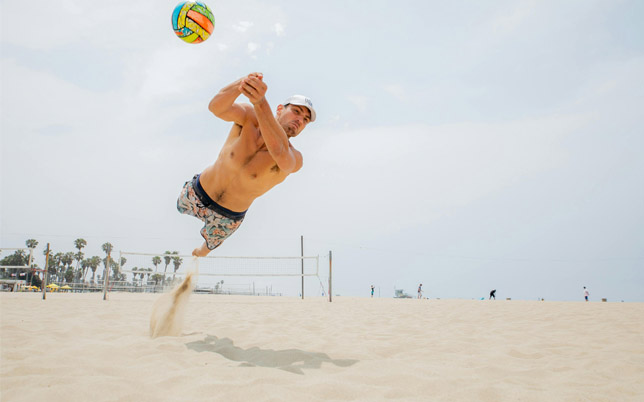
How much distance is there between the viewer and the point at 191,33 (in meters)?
3.33

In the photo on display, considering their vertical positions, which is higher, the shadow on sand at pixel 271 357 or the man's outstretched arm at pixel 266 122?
the man's outstretched arm at pixel 266 122

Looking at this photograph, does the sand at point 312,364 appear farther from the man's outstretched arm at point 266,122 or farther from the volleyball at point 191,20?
the volleyball at point 191,20

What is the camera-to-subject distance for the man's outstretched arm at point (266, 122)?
2.32 m

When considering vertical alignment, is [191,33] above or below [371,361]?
above

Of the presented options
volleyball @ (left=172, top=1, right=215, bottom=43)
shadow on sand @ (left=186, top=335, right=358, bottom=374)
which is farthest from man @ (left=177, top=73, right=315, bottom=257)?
shadow on sand @ (left=186, top=335, right=358, bottom=374)

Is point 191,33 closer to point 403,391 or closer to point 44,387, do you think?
point 44,387

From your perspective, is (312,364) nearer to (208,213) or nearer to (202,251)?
(208,213)

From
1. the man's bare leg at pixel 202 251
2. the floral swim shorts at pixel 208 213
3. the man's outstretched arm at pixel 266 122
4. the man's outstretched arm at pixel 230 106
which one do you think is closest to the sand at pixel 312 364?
the man's bare leg at pixel 202 251

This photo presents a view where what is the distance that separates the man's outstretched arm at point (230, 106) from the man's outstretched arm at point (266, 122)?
0.31 feet

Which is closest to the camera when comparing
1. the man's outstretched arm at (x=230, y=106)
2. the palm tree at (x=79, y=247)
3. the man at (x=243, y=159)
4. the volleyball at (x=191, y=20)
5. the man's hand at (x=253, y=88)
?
the man's hand at (x=253, y=88)

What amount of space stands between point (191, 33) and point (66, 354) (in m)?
2.85

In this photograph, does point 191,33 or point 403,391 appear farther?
point 191,33

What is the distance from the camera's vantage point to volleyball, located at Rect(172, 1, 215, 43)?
10.7 ft

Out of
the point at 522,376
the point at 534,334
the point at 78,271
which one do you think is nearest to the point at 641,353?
the point at 534,334
